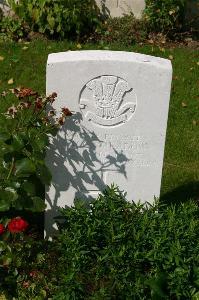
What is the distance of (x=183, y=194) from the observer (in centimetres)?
530

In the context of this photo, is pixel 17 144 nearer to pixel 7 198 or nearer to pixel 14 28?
pixel 7 198

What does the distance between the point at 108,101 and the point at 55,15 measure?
12.4ft

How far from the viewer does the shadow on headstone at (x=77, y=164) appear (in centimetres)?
424

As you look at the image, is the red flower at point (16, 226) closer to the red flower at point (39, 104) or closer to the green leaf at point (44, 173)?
the green leaf at point (44, 173)

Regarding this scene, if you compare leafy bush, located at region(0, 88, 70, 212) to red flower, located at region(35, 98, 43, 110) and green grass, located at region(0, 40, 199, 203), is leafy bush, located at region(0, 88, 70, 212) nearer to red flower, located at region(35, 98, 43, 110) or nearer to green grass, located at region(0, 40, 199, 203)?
red flower, located at region(35, 98, 43, 110)

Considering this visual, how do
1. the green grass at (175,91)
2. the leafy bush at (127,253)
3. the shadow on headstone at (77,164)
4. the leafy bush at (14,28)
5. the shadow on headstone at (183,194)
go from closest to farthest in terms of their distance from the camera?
the leafy bush at (127,253) < the shadow on headstone at (77,164) < the shadow on headstone at (183,194) < the green grass at (175,91) < the leafy bush at (14,28)

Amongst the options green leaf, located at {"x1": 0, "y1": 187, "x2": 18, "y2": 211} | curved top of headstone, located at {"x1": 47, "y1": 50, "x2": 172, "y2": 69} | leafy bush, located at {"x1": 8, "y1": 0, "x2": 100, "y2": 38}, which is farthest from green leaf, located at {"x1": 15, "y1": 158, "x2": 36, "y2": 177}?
leafy bush, located at {"x1": 8, "y1": 0, "x2": 100, "y2": 38}

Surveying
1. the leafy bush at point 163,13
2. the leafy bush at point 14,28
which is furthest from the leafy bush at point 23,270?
the leafy bush at point 163,13

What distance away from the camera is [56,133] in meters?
4.19

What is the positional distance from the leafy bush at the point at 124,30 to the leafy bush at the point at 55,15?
0.26 meters

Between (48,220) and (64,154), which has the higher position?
(64,154)

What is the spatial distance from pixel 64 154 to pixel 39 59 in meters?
3.24

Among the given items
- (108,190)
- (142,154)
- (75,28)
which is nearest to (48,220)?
(108,190)

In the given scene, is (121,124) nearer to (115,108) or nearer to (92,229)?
(115,108)
